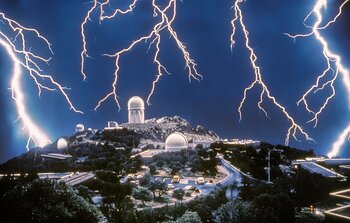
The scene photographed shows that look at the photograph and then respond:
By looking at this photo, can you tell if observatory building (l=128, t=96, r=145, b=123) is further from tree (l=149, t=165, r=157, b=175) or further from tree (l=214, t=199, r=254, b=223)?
tree (l=214, t=199, r=254, b=223)

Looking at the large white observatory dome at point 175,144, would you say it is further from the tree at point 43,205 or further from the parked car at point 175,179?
the tree at point 43,205

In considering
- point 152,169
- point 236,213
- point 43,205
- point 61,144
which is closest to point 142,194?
point 236,213

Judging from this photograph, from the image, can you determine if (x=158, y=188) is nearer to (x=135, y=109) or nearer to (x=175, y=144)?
(x=175, y=144)

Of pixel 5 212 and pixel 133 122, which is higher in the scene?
pixel 133 122

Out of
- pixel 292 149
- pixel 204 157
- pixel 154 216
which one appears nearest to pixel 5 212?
pixel 154 216

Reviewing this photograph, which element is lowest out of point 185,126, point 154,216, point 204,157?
point 154,216

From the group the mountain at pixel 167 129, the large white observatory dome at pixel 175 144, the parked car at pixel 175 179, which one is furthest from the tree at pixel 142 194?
the mountain at pixel 167 129

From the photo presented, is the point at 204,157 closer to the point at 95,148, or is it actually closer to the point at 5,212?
the point at 95,148
